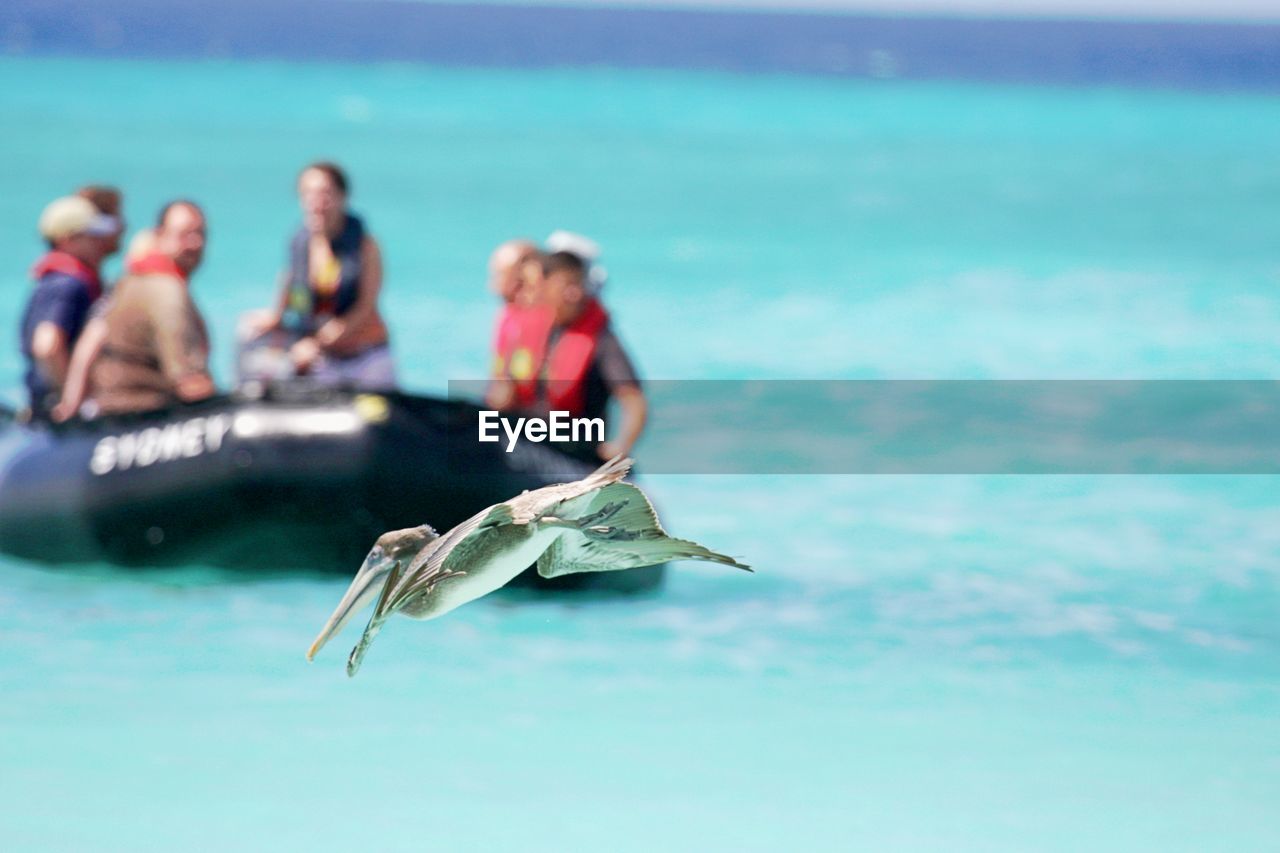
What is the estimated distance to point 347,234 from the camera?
8.70 meters

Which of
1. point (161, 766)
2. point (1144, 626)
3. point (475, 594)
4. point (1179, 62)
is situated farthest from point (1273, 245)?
point (1179, 62)

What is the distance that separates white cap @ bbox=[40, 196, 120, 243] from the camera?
8172mm

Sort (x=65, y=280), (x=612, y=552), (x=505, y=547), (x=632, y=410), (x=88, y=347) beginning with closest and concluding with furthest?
(x=505, y=547) < (x=612, y=552) < (x=632, y=410) < (x=88, y=347) < (x=65, y=280)

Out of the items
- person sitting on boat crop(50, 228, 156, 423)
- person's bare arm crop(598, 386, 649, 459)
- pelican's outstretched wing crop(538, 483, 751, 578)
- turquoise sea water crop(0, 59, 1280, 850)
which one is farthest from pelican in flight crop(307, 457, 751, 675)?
person sitting on boat crop(50, 228, 156, 423)

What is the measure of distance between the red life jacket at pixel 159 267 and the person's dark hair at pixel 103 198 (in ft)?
2.11

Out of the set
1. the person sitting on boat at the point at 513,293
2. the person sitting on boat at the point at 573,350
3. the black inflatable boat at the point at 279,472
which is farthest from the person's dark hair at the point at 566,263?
the black inflatable boat at the point at 279,472

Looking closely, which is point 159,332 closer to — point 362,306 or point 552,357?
point 362,306

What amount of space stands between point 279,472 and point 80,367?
1001mm

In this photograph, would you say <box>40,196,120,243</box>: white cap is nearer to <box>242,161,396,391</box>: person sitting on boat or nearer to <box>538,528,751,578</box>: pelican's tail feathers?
<box>242,161,396,391</box>: person sitting on boat

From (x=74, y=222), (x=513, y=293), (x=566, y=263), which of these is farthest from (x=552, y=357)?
(x=74, y=222)

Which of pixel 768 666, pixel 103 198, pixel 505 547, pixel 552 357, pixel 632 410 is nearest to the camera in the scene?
pixel 505 547

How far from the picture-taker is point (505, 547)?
2.98 metres

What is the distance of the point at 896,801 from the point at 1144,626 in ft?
8.58

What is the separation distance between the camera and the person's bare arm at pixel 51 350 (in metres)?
8.30
